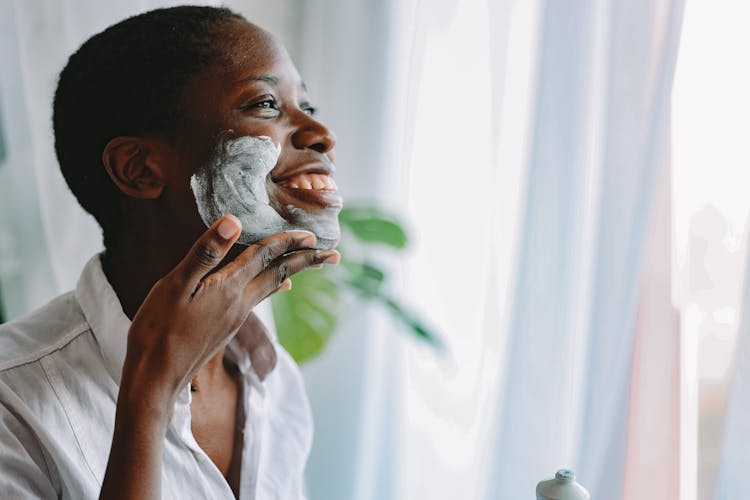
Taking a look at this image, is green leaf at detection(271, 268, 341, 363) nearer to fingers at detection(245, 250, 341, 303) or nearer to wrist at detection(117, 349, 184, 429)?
fingers at detection(245, 250, 341, 303)

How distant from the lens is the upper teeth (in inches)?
34.1

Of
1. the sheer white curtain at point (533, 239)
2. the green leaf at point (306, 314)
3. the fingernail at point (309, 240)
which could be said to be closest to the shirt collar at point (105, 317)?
the fingernail at point (309, 240)

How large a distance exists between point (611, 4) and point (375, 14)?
55cm

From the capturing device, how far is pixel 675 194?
1162 mm

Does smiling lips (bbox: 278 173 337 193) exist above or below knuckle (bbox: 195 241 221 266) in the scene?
above

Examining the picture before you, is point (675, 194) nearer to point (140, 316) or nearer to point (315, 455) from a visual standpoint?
point (140, 316)

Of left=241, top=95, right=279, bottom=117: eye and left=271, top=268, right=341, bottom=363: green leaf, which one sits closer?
left=241, top=95, right=279, bottom=117: eye

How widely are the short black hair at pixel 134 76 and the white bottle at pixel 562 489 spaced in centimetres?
57

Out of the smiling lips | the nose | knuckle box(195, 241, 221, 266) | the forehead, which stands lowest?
knuckle box(195, 241, 221, 266)

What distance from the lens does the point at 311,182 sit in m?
0.88

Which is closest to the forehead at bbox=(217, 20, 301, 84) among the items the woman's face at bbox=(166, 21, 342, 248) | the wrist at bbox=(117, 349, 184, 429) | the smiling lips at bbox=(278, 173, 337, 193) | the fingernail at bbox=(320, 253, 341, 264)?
the woman's face at bbox=(166, 21, 342, 248)

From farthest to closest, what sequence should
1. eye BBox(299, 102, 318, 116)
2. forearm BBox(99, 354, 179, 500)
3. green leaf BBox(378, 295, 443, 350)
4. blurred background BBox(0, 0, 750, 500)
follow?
1. green leaf BBox(378, 295, 443, 350)
2. blurred background BBox(0, 0, 750, 500)
3. eye BBox(299, 102, 318, 116)
4. forearm BBox(99, 354, 179, 500)

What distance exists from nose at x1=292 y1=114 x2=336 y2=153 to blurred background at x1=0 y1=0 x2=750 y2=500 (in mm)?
476

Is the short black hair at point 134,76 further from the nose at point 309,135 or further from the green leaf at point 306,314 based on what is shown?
the green leaf at point 306,314
